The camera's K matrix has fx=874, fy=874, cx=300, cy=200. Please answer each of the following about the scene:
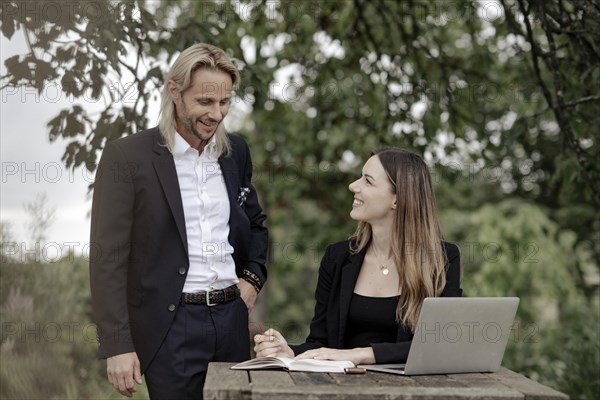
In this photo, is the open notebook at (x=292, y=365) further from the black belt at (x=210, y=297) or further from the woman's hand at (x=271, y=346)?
the black belt at (x=210, y=297)

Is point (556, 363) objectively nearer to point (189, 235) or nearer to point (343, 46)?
point (343, 46)

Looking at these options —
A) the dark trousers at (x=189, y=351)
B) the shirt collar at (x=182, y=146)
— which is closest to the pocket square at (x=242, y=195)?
the shirt collar at (x=182, y=146)

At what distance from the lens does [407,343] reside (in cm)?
314

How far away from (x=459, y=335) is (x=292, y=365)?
1.81ft

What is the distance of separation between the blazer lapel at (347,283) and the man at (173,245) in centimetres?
39

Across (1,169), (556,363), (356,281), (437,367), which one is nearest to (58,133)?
(1,169)

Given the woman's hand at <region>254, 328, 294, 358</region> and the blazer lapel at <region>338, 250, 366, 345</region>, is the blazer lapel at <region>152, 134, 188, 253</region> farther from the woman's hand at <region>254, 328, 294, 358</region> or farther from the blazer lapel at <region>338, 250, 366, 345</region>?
the blazer lapel at <region>338, 250, 366, 345</region>

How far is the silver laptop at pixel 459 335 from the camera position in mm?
2814

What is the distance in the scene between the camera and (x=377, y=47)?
23.3 feet

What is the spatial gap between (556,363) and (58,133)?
595 cm

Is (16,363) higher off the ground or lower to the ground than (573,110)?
lower

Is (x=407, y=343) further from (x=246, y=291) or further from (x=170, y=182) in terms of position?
(x=170, y=182)

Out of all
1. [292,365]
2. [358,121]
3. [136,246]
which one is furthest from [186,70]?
[358,121]

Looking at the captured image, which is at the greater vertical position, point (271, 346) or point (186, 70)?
point (186, 70)
